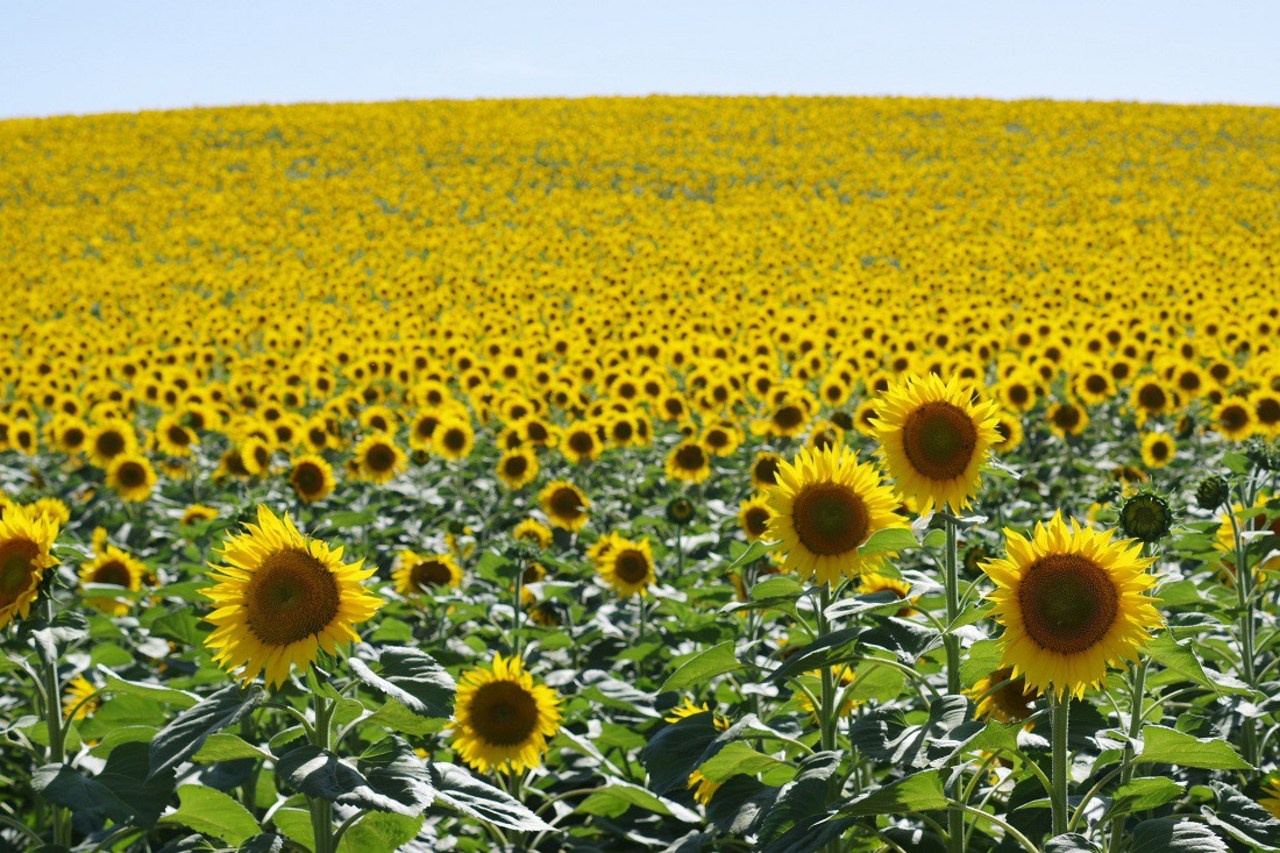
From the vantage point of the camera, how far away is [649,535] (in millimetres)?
6711

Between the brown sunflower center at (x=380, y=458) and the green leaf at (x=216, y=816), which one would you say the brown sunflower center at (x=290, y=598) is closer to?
the green leaf at (x=216, y=816)

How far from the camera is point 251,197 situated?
31.1 m

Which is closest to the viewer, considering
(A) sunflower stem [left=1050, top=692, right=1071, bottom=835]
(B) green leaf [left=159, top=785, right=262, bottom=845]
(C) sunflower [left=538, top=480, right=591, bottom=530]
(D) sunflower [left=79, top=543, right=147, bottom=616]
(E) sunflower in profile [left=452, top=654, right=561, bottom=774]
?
(A) sunflower stem [left=1050, top=692, right=1071, bottom=835]

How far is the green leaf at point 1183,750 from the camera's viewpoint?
7.57ft

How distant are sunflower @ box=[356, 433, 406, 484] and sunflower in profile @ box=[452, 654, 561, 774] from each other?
12.8 feet

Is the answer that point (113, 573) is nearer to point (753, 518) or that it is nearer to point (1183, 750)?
point (753, 518)

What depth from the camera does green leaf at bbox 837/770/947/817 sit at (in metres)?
2.25

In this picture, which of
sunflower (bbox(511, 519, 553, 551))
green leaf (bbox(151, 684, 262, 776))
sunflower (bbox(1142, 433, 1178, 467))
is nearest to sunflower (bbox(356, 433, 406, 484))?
sunflower (bbox(511, 519, 553, 551))

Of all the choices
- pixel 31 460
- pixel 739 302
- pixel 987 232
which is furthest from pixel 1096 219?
pixel 31 460

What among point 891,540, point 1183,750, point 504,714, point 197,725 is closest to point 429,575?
point 504,714

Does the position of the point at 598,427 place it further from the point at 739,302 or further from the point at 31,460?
the point at 739,302

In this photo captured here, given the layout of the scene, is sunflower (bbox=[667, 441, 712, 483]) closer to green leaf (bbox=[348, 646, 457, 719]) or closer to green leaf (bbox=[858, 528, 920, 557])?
green leaf (bbox=[858, 528, 920, 557])

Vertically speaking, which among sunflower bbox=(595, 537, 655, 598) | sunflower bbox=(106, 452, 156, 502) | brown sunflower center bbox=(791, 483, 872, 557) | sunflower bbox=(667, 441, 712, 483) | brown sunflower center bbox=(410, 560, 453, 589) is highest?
sunflower bbox=(667, 441, 712, 483)

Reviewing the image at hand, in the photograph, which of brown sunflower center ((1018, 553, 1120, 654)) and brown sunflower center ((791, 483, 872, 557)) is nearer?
brown sunflower center ((1018, 553, 1120, 654))
